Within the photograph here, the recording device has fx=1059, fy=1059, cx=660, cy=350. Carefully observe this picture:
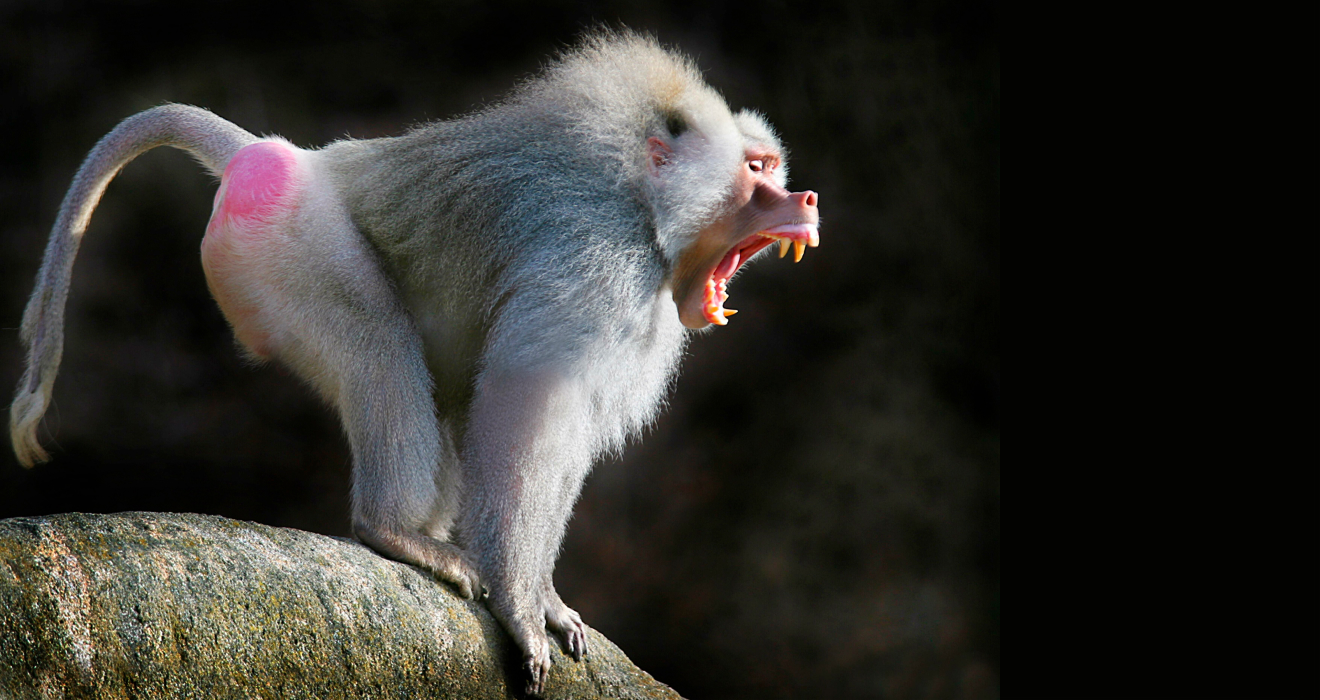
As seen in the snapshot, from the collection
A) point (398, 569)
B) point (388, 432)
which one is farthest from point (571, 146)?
point (398, 569)

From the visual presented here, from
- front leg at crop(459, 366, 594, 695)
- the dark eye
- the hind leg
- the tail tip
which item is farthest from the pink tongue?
the tail tip

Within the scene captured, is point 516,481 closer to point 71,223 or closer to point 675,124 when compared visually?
point 675,124

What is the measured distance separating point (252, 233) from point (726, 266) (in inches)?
43.7

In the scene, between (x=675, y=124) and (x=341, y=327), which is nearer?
(x=341, y=327)

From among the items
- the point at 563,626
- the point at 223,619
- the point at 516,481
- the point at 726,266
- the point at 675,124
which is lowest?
the point at 223,619

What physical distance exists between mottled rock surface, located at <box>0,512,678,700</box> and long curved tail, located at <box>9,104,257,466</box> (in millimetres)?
559

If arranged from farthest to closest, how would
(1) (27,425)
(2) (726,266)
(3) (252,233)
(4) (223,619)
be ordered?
(2) (726,266), (3) (252,233), (1) (27,425), (4) (223,619)

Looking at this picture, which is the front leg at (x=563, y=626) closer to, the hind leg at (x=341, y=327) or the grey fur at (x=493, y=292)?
the grey fur at (x=493, y=292)

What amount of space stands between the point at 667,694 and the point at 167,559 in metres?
1.26

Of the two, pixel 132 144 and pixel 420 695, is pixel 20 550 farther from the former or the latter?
pixel 132 144

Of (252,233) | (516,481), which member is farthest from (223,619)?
(252,233)

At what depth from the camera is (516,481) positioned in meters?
2.32

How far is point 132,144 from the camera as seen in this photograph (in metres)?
2.55

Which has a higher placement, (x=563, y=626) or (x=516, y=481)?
(x=516, y=481)
